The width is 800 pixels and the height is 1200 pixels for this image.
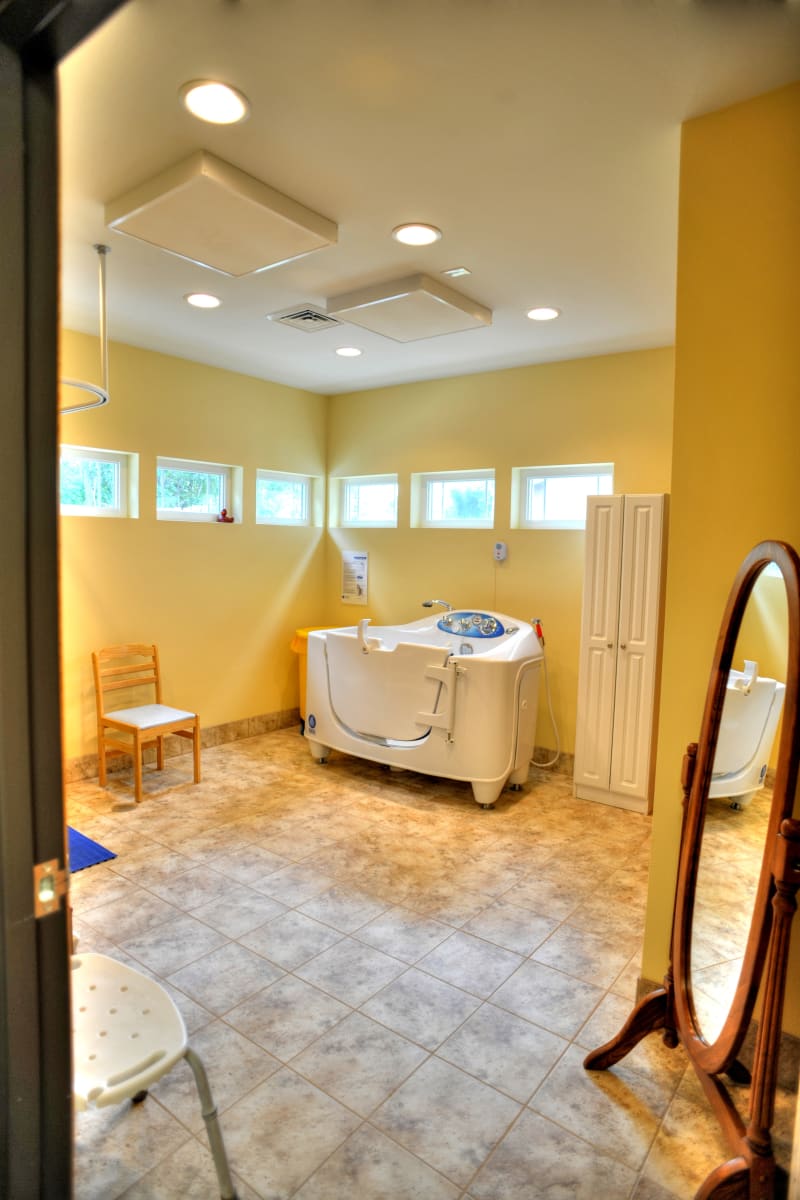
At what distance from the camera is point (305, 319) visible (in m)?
3.53

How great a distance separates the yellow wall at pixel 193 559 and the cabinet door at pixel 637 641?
8.68 ft

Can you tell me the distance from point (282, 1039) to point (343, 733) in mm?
2393

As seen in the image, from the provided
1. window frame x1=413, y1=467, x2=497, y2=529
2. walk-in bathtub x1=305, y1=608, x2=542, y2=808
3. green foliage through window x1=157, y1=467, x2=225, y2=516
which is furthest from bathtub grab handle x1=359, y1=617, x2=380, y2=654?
green foliage through window x1=157, y1=467, x2=225, y2=516

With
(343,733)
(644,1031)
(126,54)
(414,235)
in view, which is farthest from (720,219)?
(343,733)

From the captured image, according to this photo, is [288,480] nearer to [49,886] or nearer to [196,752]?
[196,752]

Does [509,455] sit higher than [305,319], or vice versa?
[305,319]

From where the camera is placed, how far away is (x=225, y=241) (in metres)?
2.41

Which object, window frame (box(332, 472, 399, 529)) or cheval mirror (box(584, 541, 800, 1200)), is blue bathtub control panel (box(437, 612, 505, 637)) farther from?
cheval mirror (box(584, 541, 800, 1200))

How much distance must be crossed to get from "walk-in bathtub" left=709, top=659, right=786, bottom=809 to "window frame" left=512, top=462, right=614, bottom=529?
2617mm

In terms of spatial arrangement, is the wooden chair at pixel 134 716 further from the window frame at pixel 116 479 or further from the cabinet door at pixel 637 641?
the cabinet door at pixel 637 641

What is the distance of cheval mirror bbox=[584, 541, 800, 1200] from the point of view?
1.36 meters

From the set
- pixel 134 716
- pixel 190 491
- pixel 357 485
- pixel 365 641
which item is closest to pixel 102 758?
pixel 134 716

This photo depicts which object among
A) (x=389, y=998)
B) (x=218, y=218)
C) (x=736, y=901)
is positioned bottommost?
(x=389, y=998)

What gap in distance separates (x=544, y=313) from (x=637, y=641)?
1.76 meters
